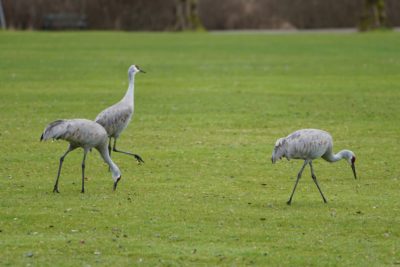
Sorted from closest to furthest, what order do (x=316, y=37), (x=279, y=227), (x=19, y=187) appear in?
(x=279, y=227), (x=19, y=187), (x=316, y=37)

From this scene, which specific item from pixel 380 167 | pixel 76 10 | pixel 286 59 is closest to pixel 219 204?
pixel 380 167

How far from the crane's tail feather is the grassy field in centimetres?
84

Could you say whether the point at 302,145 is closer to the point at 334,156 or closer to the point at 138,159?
the point at 334,156

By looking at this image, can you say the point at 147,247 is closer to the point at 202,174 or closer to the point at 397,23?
the point at 202,174

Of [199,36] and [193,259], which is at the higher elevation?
[193,259]

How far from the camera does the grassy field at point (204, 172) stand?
10.8 m

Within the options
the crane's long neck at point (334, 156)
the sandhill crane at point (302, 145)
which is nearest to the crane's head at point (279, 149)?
the sandhill crane at point (302, 145)

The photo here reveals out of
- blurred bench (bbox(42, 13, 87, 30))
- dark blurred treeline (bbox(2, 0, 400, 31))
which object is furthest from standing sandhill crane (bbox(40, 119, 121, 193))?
blurred bench (bbox(42, 13, 87, 30))

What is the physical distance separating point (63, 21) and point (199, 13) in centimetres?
900

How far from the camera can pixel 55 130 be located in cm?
1299

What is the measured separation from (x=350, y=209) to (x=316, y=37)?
38.8m

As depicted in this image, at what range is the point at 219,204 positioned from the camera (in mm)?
13078

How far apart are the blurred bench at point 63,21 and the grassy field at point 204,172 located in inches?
1034

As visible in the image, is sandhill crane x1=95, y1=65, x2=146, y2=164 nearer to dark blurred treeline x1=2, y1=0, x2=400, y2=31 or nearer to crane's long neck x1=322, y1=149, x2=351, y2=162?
crane's long neck x1=322, y1=149, x2=351, y2=162
